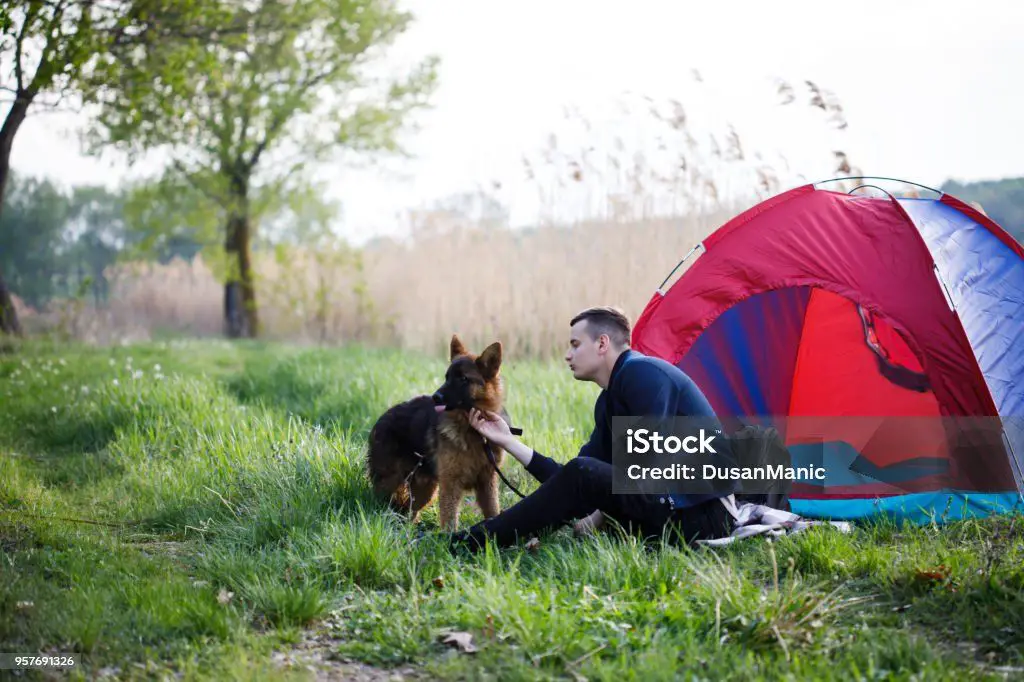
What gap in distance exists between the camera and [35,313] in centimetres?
1600

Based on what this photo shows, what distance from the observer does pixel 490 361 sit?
4305 millimetres

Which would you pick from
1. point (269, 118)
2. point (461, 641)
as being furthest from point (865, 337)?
point (269, 118)

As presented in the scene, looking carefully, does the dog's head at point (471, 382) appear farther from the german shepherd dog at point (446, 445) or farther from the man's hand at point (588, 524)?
the man's hand at point (588, 524)

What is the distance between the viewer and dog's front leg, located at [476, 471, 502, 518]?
4.48 m

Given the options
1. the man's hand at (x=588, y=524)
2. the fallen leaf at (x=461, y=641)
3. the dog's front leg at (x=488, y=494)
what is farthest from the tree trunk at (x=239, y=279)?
the fallen leaf at (x=461, y=641)

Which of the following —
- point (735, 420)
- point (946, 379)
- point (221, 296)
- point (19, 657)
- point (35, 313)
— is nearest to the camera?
point (19, 657)

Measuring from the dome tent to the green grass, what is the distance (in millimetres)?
443

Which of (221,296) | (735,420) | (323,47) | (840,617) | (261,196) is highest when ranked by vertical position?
(323,47)

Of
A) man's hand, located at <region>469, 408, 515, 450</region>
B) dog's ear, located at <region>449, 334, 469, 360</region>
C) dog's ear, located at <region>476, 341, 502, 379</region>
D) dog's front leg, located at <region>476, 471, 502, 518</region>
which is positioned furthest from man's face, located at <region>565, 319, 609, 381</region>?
dog's front leg, located at <region>476, 471, 502, 518</region>

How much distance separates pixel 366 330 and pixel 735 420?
383 inches

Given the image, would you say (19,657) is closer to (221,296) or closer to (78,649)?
(78,649)

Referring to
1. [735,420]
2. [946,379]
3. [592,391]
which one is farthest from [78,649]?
[592,391]

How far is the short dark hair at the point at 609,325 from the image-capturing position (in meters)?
4.15

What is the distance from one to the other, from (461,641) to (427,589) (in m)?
0.59
